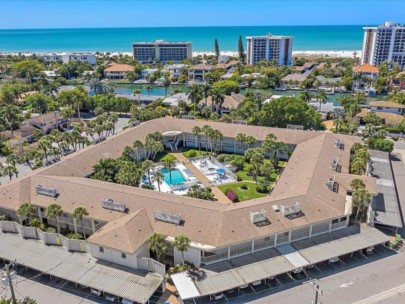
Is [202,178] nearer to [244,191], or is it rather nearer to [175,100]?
[244,191]

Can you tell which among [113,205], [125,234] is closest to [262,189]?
[113,205]

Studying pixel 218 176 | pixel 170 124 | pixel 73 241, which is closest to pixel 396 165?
pixel 218 176

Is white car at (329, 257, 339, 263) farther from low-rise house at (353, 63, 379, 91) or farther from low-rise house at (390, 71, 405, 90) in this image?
low-rise house at (390, 71, 405, 90)

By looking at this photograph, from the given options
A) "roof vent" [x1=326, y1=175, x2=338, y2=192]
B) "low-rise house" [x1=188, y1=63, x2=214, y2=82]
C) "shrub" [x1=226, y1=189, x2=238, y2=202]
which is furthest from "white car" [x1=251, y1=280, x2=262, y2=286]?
"low-rise house" [x1=188, y1=63, x2=214, y2=82]

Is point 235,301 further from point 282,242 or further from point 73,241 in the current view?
point 73,241

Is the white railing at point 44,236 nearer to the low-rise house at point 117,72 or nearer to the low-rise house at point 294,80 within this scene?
the low-rise house at point 294,80

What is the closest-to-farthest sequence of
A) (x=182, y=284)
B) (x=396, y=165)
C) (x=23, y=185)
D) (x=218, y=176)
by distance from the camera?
(x=182, y=284), (x=23, y=185), (x=218, y=176), (x=396, y=165)
